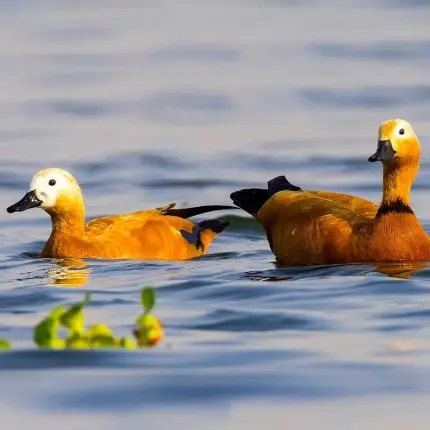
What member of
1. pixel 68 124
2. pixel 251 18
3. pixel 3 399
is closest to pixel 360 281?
pixel 3 399

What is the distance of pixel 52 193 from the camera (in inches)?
552

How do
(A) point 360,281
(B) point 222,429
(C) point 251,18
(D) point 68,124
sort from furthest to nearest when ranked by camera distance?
(C) point 251,18 → (D) point 68,124 → (A) point 360,281 → (B) point 222,429

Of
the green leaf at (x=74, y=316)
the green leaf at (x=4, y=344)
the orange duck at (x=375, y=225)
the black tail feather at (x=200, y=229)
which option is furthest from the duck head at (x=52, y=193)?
the green leaf at (x=74, y=316)

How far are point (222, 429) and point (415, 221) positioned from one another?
522 cm

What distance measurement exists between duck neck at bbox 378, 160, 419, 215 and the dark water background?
1.82ft

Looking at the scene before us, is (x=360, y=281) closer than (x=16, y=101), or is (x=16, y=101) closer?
(x=360, y=281)

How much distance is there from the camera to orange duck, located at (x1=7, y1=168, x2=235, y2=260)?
13805mm

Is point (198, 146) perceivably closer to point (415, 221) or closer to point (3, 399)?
point (415, 221)

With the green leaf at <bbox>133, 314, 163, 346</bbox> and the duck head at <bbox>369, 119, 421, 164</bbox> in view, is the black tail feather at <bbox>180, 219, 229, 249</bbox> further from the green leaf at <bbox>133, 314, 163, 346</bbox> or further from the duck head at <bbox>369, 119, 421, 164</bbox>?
the green leaf at <bbox>133, 314, 163, 346</bbox>

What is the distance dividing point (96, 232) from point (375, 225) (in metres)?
2.49

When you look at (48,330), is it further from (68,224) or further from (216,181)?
(216,181)

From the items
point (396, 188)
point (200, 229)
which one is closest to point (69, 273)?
point (200, 229)

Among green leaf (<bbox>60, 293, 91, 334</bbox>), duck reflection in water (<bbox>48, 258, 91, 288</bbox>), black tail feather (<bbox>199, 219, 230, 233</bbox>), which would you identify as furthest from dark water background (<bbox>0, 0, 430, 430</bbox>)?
green leaf (<bbox>60, 293, 91, 334</bbox>)

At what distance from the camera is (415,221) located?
12.7 meters
